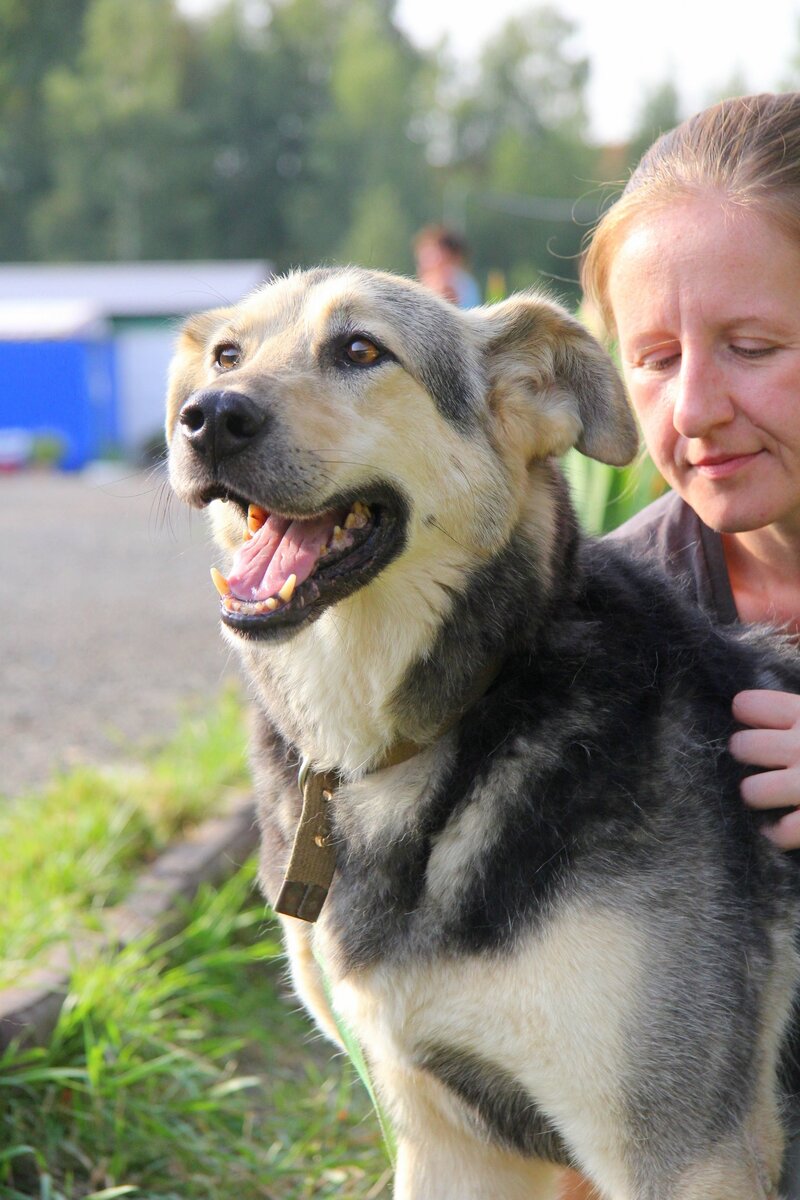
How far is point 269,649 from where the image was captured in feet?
8.61

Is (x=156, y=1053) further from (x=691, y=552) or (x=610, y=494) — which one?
(x=610, y=494)

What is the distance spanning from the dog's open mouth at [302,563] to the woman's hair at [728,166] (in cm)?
93

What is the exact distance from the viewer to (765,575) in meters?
3.08

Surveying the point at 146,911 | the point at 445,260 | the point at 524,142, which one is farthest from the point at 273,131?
the point at 146,911

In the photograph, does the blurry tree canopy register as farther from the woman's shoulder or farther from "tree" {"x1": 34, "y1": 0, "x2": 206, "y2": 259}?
the woman's shoulder

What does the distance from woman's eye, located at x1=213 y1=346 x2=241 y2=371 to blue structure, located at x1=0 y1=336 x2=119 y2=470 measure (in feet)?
68.9

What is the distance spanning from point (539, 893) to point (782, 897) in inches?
20.0

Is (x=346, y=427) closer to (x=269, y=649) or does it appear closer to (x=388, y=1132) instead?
(x=269, y=649)

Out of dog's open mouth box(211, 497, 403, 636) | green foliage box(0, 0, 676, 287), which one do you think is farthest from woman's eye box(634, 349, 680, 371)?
green foliage box(0, 0, 676, 287)

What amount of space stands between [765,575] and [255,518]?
129 cm

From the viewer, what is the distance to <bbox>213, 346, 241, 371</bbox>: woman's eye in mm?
2826

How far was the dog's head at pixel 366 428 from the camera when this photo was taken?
7.76ft

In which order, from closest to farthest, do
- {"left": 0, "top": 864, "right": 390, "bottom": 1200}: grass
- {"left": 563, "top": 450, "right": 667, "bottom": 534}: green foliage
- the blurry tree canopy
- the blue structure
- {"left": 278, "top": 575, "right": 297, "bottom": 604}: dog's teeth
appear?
{"left": 278, "top": 575, "right": 297, "bottom": 604}: dog's teeth, {"left": 0, "top": 864, "right": 390, "bottom": 1200}: grass, {"left": 563, "top": 450, "right": 667, "bottom": 534}: green foliage, the blue structure, the blurry tree canopy

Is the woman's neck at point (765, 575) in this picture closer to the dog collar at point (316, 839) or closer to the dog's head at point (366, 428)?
the dog's head at point (366, 428)
